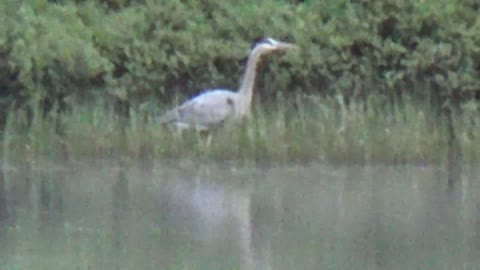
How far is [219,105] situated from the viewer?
53.1ft

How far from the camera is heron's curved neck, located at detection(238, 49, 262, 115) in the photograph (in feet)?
53.1

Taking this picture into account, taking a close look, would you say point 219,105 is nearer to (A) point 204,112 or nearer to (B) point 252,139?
(A) point 204,112

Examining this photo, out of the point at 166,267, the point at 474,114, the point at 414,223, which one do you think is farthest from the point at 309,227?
the point at 474,114

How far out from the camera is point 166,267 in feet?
34.6

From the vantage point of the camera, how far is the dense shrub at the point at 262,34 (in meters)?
16.3

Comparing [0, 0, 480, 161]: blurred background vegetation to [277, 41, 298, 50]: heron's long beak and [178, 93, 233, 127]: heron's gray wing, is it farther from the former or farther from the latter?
[178, 93, 233, 127]: heron's gray wing

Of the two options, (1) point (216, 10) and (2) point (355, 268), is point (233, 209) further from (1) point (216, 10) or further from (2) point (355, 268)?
(1) point (216, 10)

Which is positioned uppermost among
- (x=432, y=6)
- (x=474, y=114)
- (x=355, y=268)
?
(x=432, y=6)

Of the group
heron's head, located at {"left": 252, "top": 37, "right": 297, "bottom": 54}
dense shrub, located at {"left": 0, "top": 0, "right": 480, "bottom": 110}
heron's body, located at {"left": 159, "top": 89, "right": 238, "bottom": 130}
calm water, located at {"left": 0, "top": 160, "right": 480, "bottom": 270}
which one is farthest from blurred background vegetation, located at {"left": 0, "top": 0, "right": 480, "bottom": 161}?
calm water, located at {"left": 0, "top": 160, "right": 480, "bottom": 270}

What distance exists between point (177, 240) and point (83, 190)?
245 centimetres

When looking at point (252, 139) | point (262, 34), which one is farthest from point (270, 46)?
point (252, 139)

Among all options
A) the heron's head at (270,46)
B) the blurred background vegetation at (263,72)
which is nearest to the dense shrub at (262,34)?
the blurred background vegetation at (263,72)

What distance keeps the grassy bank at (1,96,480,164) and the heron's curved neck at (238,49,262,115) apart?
0.20m

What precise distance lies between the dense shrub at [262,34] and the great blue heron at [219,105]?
318 mm
